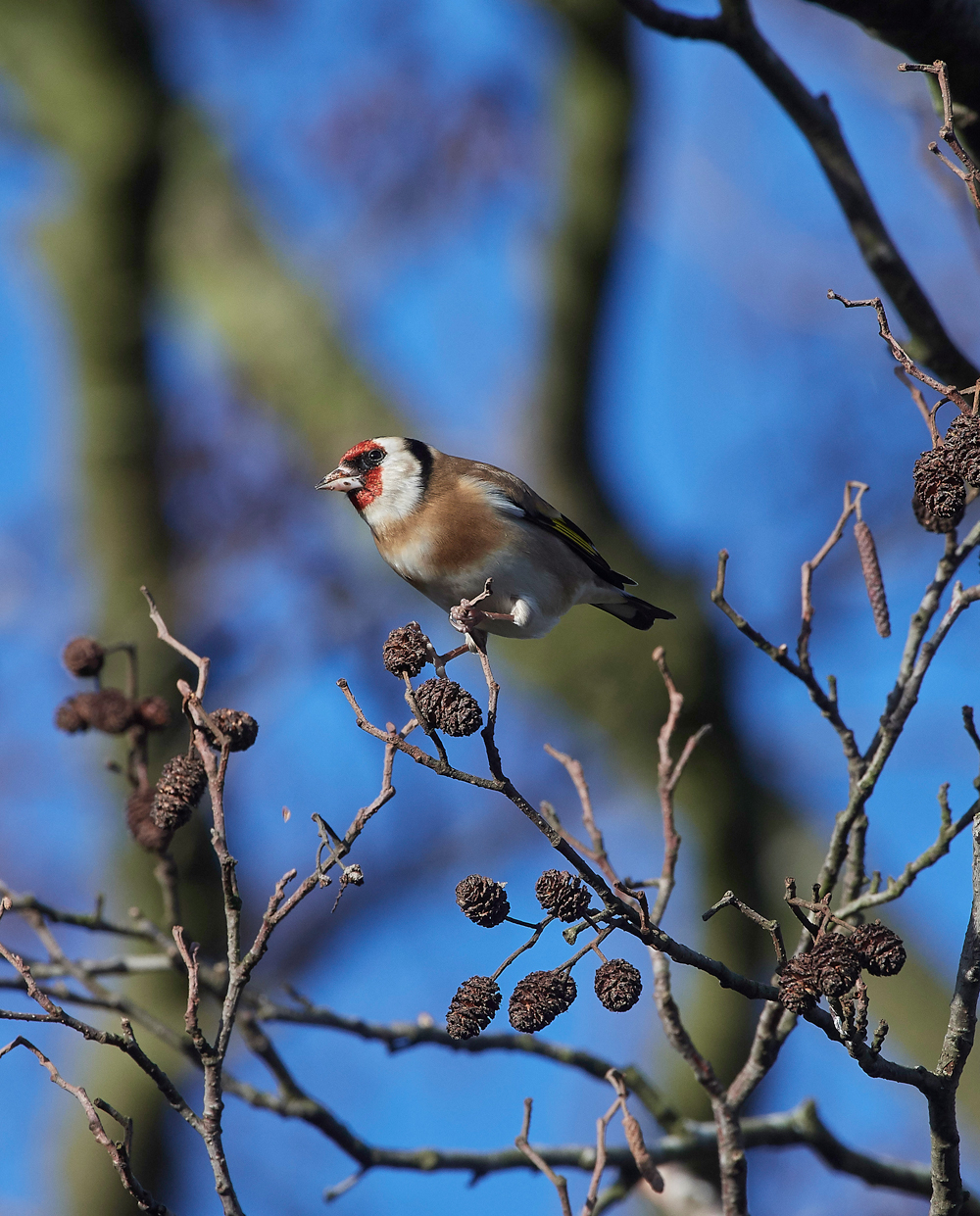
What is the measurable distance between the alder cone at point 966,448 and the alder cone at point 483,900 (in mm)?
805

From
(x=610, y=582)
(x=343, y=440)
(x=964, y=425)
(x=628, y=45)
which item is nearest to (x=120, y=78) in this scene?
(x=343, y=440)

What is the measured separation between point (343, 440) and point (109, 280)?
1.61 meters

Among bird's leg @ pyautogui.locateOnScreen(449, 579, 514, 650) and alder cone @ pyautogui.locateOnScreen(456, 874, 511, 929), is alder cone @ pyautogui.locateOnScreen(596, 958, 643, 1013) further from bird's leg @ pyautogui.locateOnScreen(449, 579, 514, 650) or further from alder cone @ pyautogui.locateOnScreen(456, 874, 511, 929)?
bird's leg @ pyautogui.locateOnScreen(449, 579, 514, 650)

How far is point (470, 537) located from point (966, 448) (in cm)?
150

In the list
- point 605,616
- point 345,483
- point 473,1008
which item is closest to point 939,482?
point 473,1008

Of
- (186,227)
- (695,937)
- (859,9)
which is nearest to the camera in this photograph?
(859,9)

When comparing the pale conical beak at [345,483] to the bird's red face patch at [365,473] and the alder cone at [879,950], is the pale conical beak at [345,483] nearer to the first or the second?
the bird's red face patch at [365,473]

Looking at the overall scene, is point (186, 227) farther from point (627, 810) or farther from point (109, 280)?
point (627, 810)

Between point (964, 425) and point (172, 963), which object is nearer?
point (964, 425)

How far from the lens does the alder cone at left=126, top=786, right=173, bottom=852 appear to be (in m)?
2.04

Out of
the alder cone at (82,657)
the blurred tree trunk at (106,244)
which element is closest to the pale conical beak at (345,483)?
the alder cone at (82,657)

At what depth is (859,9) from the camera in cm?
223

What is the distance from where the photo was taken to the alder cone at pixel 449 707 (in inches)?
59.8

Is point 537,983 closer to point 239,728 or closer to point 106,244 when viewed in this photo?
point 239,728
